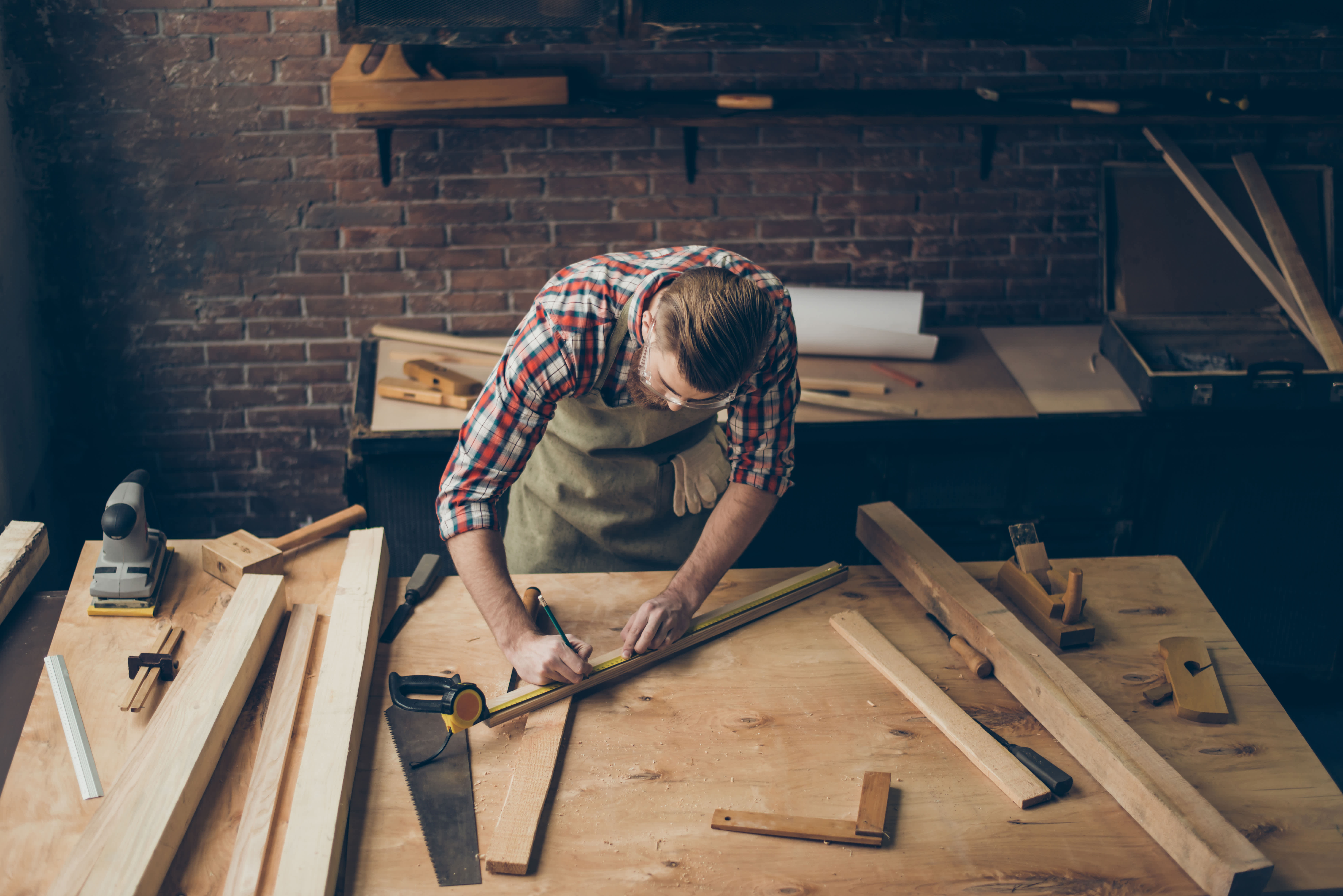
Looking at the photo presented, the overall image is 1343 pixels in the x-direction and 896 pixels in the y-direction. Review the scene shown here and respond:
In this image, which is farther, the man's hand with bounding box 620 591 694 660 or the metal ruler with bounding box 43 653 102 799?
the man's hand with bounding box 620 591 694 660

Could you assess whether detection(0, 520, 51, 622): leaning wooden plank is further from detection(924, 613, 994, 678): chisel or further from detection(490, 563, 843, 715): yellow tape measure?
detection(924, 613, 994, 678): chisel

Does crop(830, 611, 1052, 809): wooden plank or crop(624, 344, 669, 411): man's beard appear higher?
crop(624, 344, 669, 411): man's beard

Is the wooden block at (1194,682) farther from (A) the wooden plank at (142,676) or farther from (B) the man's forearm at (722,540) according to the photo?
(A) the wooden plank at (142,676)

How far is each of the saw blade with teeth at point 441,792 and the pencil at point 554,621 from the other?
21cm

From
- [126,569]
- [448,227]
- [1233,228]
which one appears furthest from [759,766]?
[1233,228]

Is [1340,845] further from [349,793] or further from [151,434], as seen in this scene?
[151,434]

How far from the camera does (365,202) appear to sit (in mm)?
2932

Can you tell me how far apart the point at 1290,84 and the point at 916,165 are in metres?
1.13

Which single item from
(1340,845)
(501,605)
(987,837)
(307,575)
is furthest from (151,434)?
(1340,845)

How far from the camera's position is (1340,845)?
129 cm

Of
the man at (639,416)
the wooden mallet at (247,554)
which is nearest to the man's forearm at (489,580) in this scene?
the man at (639,416)

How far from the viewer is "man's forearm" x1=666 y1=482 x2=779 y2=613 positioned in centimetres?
171

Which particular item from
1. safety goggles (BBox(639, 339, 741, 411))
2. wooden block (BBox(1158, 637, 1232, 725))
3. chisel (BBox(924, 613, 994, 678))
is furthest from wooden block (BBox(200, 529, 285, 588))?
wooden block (BBox(1158, 637, 1232, 725))

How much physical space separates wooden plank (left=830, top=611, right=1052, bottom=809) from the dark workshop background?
1.05 metres
